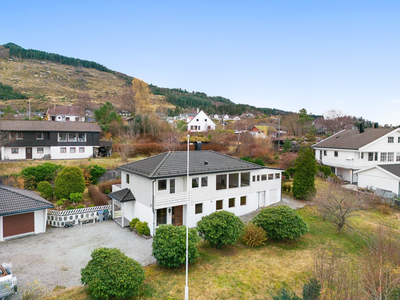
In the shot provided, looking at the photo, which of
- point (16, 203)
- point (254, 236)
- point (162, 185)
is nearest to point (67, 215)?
point (16, 203)

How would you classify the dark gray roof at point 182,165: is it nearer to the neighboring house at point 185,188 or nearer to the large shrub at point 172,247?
the neighboring house at point 185,188

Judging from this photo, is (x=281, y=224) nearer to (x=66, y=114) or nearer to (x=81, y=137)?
(x=81, y=137)

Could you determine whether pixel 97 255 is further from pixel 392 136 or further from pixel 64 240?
pixel 392 136

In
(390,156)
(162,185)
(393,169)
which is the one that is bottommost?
(393,169)

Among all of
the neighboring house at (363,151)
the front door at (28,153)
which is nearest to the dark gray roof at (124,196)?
the front door at (28,153)

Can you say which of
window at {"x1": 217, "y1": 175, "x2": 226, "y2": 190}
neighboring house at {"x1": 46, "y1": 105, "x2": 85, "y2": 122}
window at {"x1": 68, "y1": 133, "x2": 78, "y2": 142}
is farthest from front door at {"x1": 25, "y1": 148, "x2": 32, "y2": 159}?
neighboring house at {"x1": 46, "y1": 105, "x2": 85, "y2": 122}

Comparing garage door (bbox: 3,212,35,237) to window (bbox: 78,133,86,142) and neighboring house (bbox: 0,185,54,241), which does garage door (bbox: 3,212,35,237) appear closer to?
neighboring house (bbox: 0,185,54,241)
